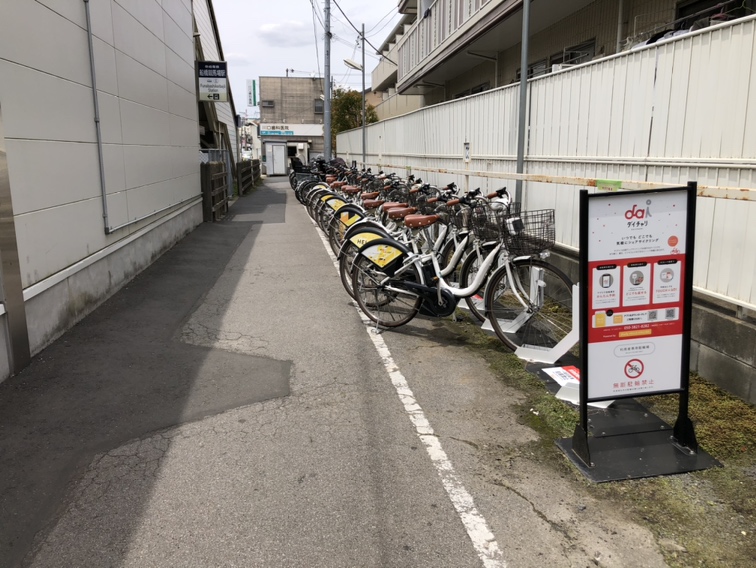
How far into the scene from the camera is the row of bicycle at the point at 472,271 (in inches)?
193

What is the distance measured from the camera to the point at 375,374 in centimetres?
474

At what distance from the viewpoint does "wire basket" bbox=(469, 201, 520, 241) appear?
4902 millimetres

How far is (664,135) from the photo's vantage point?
4.79 meters

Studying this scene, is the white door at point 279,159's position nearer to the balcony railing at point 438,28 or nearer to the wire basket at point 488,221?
the balcony railing at point 438,28

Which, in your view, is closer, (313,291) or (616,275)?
(616,275)

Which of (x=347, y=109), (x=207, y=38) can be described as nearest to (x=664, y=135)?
(x=207, y=38)

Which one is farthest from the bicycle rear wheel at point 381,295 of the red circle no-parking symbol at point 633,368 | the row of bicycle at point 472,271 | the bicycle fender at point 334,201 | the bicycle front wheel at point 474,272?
the bicycle fender at point 334,201

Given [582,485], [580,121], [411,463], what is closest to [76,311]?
[411,463]

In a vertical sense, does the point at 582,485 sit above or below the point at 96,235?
below

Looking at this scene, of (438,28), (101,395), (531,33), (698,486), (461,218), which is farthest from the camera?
(438,28)

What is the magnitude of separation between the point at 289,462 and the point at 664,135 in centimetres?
389

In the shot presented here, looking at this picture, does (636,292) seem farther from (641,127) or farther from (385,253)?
(385,253)

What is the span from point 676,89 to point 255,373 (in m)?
4.04

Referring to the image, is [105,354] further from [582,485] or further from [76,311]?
[582,485]
